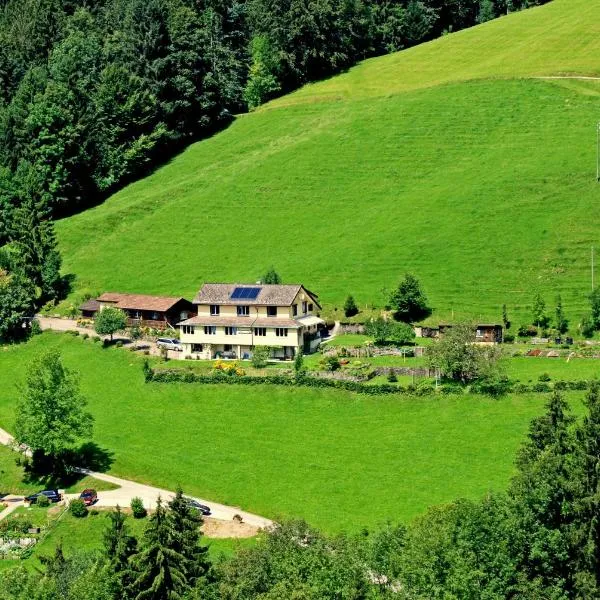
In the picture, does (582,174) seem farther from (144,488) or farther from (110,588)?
(110,588)

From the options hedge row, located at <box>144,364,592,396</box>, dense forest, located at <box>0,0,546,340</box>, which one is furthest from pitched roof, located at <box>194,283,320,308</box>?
dense forest, located at <box>0,0,546,340</box>

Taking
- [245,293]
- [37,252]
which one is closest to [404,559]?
[245,293]

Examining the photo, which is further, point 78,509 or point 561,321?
point 561,321

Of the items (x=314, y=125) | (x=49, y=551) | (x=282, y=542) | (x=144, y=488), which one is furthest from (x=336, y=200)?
(x=282, y=542)

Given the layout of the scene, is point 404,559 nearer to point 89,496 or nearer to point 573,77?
point 89,496

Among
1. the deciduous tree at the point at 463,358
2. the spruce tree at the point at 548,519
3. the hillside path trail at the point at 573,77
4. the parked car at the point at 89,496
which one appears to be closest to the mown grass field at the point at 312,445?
the deciduous tree at the point at 463,358

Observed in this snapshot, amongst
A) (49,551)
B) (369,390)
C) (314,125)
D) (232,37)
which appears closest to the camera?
(49,551)
